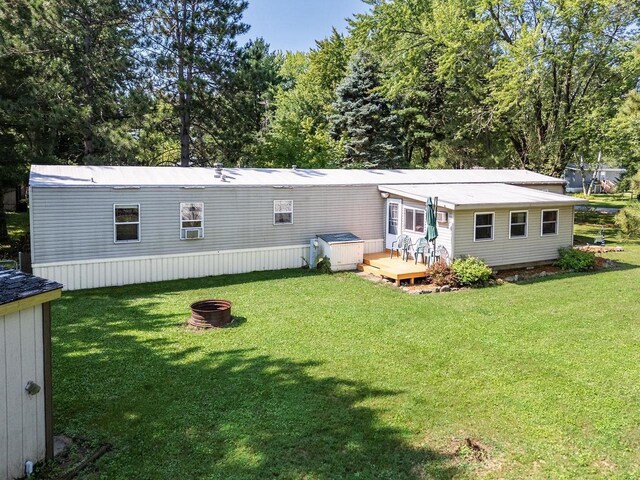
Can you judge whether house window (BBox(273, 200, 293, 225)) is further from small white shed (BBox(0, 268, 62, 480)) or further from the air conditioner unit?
small white shed (BBox(0, 268, 62, 480))

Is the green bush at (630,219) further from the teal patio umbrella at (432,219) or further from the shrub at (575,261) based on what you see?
the teal patio umbrella at (432,219)

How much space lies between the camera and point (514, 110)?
86.3 feet

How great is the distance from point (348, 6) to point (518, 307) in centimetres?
2674

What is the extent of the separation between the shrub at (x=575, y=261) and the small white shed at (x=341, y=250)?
6.57 metres

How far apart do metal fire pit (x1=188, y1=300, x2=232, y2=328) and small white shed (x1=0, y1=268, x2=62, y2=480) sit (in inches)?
182

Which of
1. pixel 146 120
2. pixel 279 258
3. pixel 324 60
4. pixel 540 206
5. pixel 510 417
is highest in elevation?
pixel 324 60

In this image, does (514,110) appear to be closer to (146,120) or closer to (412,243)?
(412,243)

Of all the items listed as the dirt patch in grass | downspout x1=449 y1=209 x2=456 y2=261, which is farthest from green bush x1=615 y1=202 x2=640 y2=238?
the dirt patch in grass

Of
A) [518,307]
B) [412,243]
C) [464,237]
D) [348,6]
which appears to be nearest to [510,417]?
[518,307]

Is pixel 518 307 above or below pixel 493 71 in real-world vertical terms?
below

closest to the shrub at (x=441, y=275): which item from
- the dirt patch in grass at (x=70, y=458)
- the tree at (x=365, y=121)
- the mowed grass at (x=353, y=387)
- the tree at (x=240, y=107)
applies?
the mowed grass at (x=353, y=387)

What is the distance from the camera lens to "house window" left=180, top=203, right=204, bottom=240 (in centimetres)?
1388

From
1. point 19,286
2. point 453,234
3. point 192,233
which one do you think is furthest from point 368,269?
point 19,286

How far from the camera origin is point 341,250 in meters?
15.3
